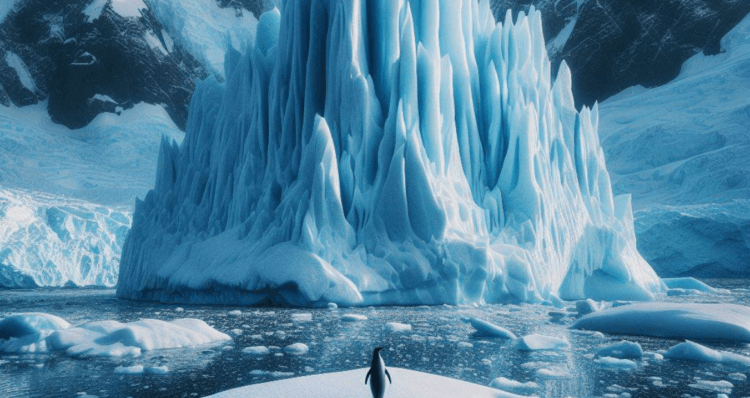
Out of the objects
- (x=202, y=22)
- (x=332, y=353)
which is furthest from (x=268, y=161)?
(x=202, y=22)

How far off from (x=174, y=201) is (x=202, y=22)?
42.6 meters

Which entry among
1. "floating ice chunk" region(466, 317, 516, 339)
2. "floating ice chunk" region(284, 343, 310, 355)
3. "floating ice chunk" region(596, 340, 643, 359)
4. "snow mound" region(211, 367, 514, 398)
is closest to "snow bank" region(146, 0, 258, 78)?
"floating ice chunk" region(466, 317, 516, 339)

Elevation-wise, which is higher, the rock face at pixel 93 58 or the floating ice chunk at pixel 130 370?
the rock face at pixel 93 58

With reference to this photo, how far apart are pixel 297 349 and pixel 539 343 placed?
261 centimetres

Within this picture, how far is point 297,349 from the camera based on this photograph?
6.97 metres

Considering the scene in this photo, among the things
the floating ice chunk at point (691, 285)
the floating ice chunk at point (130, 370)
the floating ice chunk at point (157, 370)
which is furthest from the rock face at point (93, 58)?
the floating ice chunk at point (157, 370)

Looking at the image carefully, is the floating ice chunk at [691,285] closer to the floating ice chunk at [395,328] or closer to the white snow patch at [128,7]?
the floating ice chunk at [395,328]

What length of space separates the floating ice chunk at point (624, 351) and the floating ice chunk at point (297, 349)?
3006 millimetres

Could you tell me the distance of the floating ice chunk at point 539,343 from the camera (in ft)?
23.9

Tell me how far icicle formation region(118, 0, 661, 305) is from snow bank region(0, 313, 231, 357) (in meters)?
4.88

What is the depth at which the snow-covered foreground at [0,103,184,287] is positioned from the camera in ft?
91.8

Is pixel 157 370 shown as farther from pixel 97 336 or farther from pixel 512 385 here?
pixel 512 385

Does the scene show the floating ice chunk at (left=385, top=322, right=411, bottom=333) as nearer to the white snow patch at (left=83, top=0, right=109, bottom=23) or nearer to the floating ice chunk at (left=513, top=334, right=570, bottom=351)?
the floating ice chunk at (left=513, top=334, right=570, bottom=351)

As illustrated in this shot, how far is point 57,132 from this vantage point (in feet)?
159
